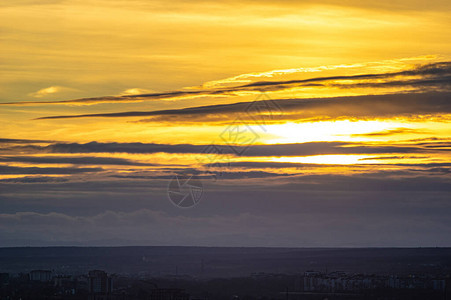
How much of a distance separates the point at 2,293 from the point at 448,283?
75.8 m

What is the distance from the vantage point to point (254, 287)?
18338 cm

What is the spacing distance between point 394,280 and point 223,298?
39478mm

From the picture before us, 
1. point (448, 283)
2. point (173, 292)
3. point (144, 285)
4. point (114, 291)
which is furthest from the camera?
point (144, 285)

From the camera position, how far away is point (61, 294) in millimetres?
141875

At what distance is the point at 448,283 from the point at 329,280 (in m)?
21.1

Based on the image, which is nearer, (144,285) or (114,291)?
(114,291)

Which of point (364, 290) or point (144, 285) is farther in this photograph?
point (144, 285)

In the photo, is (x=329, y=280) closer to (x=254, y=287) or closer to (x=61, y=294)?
(x=254, y=287)

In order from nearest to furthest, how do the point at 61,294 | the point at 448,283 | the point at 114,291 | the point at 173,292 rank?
the point at 173,292 → the point at 61,294 → the point at 114,291 → the point at 448,283

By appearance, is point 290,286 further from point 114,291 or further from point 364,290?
point 114,291

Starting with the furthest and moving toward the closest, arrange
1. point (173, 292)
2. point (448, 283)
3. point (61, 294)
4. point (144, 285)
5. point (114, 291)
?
point (144, 285) → point (448, 283) → point (114, 291) → point (61, 294) → point (173, 292)

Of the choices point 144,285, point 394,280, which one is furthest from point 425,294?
point 144,285

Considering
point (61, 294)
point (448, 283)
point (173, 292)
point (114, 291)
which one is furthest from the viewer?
point (448, 283)

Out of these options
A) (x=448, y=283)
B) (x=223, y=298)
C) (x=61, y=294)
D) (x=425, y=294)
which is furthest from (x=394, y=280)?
(x=61, y=294)
